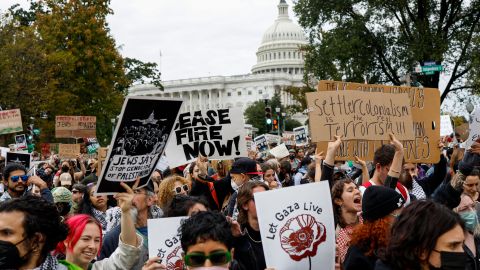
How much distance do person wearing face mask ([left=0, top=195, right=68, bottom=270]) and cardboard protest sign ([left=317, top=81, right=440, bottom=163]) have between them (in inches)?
167

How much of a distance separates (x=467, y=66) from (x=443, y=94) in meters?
2.18

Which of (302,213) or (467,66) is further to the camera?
(467,66)

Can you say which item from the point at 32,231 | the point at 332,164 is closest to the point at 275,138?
the point at 332,164

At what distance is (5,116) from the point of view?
20.8 meters

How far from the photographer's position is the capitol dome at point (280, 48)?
163250 mm

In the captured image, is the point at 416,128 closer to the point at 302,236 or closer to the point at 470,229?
the point at 470,229

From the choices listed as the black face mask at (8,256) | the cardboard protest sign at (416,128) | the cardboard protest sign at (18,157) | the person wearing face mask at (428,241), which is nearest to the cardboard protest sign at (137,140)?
the black face mask at (8,256)

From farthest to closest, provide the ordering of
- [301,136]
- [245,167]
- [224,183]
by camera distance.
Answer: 1. [301,136]
2. [224,183]
3. [245,167]

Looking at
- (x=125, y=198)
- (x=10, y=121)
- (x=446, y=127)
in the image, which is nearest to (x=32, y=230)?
(x=125, y=198)

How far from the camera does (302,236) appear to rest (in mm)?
4695

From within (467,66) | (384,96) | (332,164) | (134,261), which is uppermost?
(467,66)

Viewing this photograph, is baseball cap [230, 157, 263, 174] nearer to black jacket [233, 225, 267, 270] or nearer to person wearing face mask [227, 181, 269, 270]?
person wearing face mask [227, 181, 269, 270]

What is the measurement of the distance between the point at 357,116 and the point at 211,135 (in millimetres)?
2162

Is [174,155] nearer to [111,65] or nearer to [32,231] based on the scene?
[32,231]
